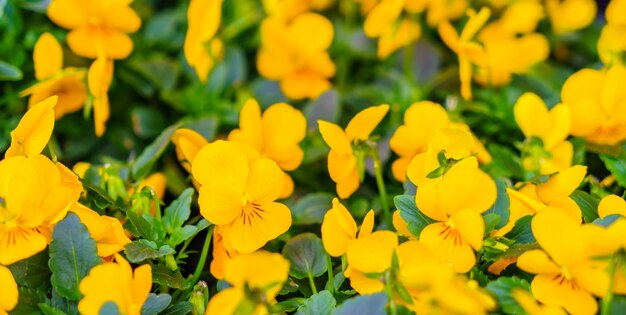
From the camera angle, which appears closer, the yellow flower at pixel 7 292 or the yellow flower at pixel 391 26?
the yellow flower at pixel 7 292

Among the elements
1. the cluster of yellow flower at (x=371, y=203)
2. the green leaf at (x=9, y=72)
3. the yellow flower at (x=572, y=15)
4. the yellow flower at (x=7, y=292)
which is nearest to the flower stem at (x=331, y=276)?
the cluster of yellow flower at (x=371, y=203)

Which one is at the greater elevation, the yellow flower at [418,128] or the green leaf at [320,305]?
the yellow flower at [418,128]

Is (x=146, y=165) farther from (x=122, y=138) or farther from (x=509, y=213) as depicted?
(x=509, y=213)

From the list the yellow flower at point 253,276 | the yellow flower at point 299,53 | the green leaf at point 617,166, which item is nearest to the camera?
the yellow flower at point 253,276

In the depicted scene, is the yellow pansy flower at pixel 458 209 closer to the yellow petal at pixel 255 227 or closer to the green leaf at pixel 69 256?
the yellow petal at pixel 255 227

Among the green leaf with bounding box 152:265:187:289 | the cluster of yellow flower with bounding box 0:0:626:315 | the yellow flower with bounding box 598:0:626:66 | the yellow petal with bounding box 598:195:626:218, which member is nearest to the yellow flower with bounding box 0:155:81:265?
the cluster of yellow flower with bounding box 0:0:626:315

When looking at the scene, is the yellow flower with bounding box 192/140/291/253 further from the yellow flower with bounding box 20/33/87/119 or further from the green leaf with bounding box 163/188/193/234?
the yellow flower with bounding box 20/33/87/119
